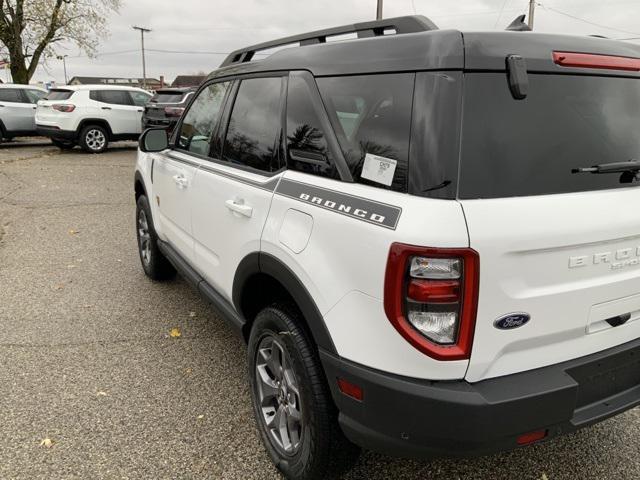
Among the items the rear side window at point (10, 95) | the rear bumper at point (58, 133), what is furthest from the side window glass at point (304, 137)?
the rear side window at point (10, 95)

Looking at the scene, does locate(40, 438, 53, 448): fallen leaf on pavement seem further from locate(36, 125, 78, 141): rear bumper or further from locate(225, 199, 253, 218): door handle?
locate(36, 125, 78, 141): rear bumper

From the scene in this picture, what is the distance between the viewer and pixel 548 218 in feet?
5.59

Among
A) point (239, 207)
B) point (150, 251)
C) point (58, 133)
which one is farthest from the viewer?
point (58, 133)

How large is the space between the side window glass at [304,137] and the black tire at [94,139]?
44.0 ft

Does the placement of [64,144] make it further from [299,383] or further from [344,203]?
[344,203]

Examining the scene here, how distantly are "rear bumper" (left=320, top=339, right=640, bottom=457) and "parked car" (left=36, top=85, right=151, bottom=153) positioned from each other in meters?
13.9

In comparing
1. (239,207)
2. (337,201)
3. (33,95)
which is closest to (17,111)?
(33,95)

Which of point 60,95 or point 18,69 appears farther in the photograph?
point 18,69

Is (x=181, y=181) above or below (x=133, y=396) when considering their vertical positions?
above

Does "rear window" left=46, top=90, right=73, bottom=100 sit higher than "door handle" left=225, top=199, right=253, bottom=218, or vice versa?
"rear window" left=46, top=90, right=73, bottom=100

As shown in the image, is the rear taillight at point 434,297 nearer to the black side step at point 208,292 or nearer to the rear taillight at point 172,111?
the black side step at point 208,292

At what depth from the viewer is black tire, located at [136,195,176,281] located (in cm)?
454

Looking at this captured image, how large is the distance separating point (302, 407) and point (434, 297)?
830 mm

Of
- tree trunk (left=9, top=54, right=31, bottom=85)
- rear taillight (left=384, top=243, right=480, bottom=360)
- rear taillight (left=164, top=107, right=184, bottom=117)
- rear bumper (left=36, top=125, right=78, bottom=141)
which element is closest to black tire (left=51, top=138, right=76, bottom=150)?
rear bumper (left=36, top=125, right=78, bottom=141)
